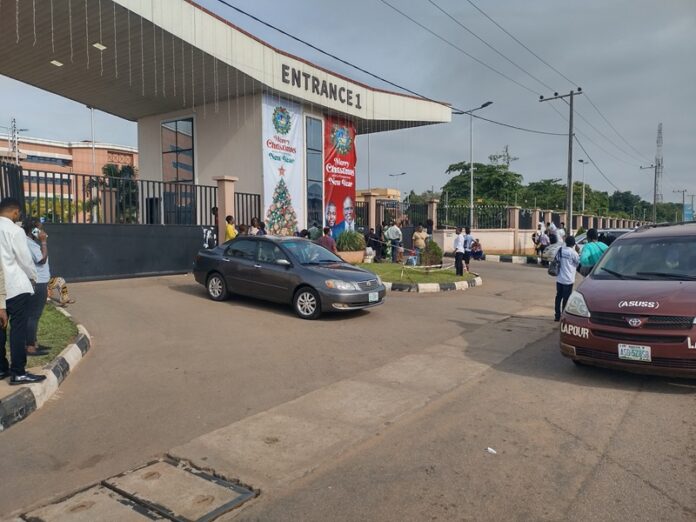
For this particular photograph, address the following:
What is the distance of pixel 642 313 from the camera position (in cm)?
539

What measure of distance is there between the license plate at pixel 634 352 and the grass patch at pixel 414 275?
8797 mm

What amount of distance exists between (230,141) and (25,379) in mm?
15294

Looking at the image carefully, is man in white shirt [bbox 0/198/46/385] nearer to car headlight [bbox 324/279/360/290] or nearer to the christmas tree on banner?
car headlight [bbox 324/279/360/290]

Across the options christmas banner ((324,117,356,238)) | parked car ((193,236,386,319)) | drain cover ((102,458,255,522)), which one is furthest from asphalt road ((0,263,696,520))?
christmas banner ((324,117,356,238))

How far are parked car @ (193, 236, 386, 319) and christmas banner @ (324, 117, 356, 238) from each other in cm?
1084

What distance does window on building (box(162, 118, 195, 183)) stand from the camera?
20750 millimetres

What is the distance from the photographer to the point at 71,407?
16.9 feet

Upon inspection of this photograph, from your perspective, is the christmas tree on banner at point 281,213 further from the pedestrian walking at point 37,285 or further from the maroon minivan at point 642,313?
the maroon minivan at point 642,313

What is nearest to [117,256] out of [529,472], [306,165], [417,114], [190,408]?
[306,165]

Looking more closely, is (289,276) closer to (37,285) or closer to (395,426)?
(37,285)

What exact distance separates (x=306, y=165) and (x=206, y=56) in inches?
250

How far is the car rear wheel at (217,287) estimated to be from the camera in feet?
36.1

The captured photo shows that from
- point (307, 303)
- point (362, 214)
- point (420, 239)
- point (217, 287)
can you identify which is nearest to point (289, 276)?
point (307, 303)

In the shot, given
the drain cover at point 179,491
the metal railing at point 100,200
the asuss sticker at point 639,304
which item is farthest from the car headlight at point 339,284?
the metal railing at point 100,200
